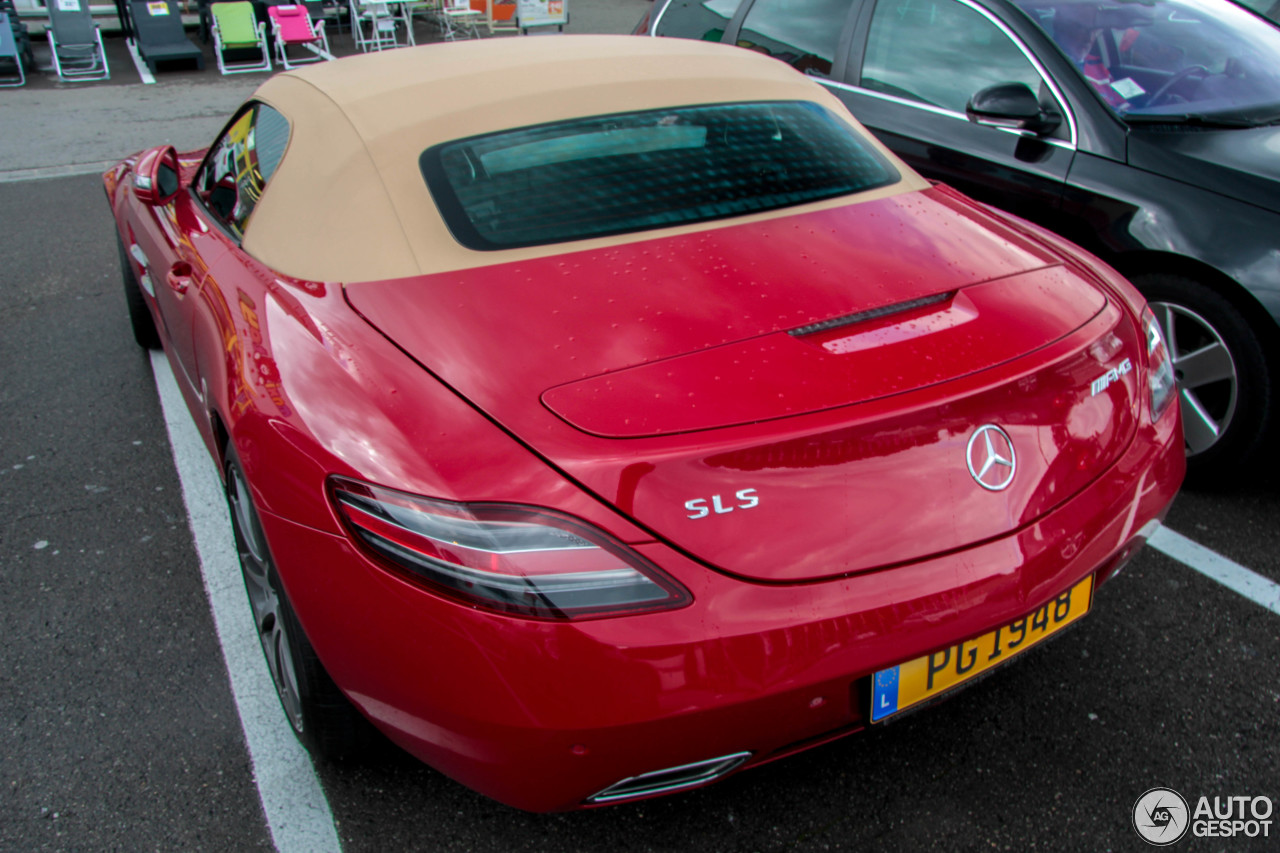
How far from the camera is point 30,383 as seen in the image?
4.01m

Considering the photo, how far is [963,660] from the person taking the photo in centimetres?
158

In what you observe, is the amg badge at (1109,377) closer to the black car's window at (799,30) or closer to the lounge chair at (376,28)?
the black car's window at (799,30)

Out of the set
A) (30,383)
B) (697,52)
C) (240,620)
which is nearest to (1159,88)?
(697,52)

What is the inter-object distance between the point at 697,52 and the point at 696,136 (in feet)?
1.58

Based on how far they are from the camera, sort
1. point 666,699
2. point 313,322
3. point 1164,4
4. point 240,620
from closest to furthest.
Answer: point 666,699, point 313,322, point 240,620, point 1164,4

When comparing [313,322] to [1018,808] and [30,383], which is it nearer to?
[1018,808]

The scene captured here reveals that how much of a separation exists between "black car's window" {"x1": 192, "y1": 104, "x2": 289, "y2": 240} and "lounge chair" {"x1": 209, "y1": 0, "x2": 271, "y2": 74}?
1142 centimetres

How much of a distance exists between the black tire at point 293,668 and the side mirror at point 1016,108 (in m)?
2.73

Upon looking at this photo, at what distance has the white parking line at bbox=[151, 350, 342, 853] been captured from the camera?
6.33 feet

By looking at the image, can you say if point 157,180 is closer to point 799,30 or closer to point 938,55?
point 799,30

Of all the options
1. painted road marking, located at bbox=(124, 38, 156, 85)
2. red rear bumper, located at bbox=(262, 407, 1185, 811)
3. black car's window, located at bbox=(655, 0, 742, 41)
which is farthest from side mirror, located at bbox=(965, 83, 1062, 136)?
painted road marking, located at bbox=(124, 38, 156, 85)

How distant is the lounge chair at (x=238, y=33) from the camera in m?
12.7

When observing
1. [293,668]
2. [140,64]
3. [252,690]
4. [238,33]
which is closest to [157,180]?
[252,690]

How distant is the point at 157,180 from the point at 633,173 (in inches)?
66.6
